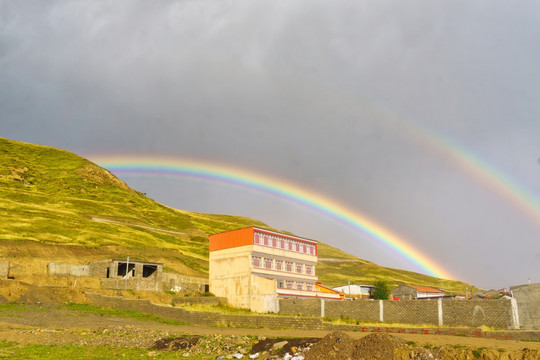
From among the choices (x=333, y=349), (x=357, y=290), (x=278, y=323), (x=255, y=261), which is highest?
(x=255, y=261)

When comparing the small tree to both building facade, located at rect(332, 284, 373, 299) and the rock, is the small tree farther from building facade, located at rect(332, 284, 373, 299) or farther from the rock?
the rock

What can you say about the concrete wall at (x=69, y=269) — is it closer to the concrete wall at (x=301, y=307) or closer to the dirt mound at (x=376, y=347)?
the concrete wall at (x=301, y=307)

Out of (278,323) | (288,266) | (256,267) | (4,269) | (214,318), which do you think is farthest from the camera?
(288,266)

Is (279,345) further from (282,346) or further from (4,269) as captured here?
(4,269)

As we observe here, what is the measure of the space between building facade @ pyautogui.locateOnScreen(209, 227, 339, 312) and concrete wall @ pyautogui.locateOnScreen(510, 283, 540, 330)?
29.1 m

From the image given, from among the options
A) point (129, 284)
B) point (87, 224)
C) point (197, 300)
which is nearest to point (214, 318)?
point (197, 300)

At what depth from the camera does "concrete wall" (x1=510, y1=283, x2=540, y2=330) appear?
3303 cm

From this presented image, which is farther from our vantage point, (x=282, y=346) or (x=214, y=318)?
(x=214, y=318)

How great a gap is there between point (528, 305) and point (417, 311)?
8.92 metres

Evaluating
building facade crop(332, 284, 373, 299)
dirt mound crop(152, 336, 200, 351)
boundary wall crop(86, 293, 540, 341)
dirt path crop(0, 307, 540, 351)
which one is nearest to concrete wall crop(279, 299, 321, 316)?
boundary wall crop(86, 293, 540, 341)

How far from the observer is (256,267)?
61.0 meters

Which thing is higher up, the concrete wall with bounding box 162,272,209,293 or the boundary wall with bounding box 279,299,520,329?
the concrete wall with bounding box 162,272,209,293

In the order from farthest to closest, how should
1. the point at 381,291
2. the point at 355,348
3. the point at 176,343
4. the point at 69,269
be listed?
the point at 381,291 → the point at 69,269 → the point at 176,343 → the point at 355,348

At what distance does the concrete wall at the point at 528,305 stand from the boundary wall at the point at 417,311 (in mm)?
630
